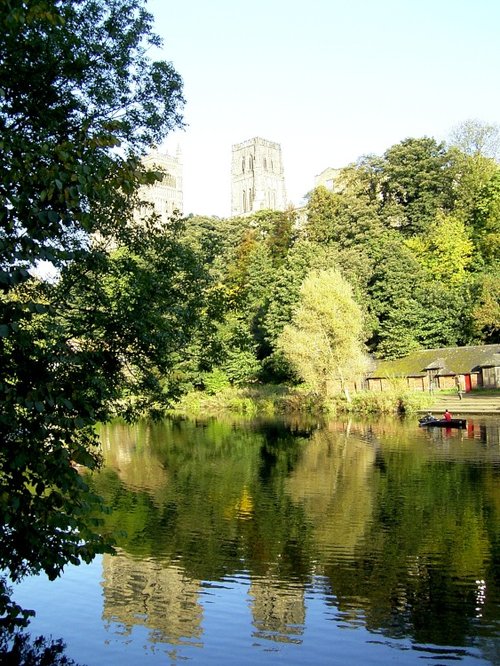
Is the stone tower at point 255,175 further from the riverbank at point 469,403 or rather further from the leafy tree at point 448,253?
the riverbank at point 469,403

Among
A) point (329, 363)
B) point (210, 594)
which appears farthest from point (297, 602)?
point (329, 363)

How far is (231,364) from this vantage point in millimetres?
68000

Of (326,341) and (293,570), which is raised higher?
(326,341)

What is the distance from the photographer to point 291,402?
185ft

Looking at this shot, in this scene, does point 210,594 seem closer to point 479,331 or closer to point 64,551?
point 64,551

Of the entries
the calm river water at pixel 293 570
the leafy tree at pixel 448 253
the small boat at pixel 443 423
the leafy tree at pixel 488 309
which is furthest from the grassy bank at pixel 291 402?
the leafy tree at pixel 448 253

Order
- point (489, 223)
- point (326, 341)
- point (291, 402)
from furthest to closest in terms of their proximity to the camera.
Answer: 1. point (489, 223)
2. point (291, 402)
3. point (326, 341)

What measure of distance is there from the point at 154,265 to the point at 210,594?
7.10 meters

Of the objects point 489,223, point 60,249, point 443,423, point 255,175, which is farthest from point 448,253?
point 255,175

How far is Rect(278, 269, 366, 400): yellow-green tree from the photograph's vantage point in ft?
166

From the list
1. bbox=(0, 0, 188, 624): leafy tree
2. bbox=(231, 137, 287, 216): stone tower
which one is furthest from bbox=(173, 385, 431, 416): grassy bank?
bbox=(231, 137, 287, 216): stone tower

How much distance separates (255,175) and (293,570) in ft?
469

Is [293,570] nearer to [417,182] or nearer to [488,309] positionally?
[488,309]

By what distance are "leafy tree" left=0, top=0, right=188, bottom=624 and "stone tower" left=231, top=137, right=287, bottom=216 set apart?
460 ft
